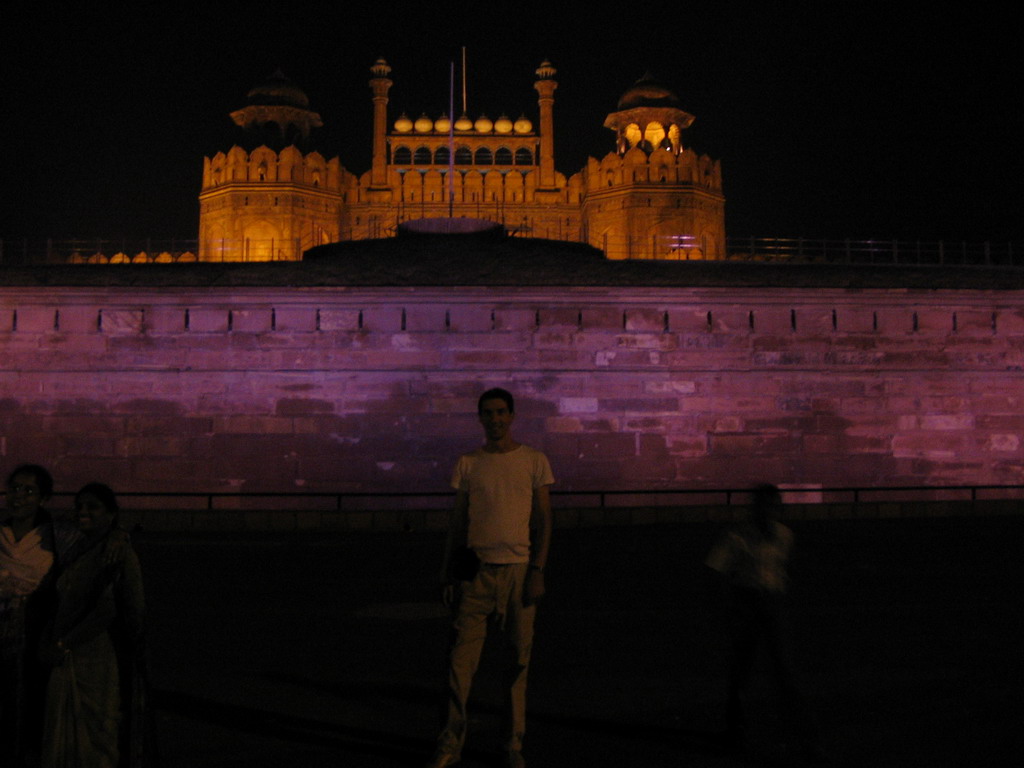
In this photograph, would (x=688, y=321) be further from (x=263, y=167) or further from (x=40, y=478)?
(x=263, y=167)

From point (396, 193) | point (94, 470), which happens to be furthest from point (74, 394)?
point (396, 193)

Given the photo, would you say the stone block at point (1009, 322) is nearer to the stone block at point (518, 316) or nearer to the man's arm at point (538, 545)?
the stone block at point (518, 316)

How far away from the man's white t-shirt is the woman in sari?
4.43ft

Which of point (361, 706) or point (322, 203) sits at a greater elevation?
point (322, 203)

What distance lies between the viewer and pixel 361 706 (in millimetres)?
5098

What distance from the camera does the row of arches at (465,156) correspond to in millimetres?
45781

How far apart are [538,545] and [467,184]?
1622 inches

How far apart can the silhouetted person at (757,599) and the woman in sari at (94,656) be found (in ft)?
8.07

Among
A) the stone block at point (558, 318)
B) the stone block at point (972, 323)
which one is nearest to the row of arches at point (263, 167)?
the stone block at point (558, 318)

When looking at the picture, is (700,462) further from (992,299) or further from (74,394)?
(74,394)

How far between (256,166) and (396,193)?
6.31 meters

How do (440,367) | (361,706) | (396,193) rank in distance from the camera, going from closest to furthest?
(361,706) < (440,367) < (396,193)

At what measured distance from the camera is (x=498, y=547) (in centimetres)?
429

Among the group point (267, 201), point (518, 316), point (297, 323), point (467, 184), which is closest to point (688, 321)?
point (518, 316)
